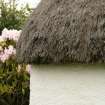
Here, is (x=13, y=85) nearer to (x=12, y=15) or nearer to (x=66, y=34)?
(x=66, y=34)

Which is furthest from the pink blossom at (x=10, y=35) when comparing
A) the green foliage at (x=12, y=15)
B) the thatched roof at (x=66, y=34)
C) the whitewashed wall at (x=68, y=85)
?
the green foliage at (x=12, y=15)

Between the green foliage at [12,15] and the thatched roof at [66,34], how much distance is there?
681cm

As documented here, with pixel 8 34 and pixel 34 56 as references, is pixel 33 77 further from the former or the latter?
pixel 8 34

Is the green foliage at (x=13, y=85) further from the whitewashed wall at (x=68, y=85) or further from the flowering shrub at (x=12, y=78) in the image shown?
the whitewashed wall at (x=68, y=85)

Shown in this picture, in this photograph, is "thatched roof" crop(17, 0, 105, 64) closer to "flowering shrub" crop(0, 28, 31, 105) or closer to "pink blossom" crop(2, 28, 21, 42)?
"flowering shrub" crop(0, 28, 31, 105)

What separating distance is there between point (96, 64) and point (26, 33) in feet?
5.00

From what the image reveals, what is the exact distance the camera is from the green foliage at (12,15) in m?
14.1

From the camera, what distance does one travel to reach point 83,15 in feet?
21.5

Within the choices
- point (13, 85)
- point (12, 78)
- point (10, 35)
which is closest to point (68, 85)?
point (13, 85)

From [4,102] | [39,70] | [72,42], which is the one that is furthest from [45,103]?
[4,102]

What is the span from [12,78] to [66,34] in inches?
128

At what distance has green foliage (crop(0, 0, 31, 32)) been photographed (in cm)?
1412

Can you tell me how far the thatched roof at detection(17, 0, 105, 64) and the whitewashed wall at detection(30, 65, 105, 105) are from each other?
0.18m

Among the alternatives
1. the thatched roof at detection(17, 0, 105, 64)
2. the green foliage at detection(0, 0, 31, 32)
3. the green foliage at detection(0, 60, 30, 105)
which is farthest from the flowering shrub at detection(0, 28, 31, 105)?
the green foliage at detection(0, 0, 31, 32)
